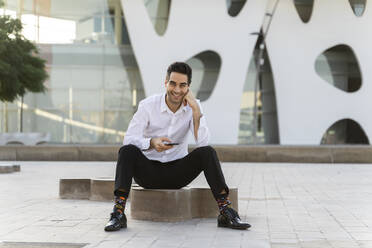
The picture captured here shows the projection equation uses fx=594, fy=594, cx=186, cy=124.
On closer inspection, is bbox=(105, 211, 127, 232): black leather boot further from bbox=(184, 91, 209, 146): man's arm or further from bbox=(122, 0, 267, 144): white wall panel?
bbox=(122, 0, 267, 144): white wall panel

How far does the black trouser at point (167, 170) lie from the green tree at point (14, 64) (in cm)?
1759

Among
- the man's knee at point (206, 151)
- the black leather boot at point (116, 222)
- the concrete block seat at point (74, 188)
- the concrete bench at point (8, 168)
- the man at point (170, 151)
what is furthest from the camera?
the concrete bench at point (8, 168)

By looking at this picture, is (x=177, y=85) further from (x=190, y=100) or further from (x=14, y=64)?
(x=14, y=64)

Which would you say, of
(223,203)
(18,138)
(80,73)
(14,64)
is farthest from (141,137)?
(80,73)

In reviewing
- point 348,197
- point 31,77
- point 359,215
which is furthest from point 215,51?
point 359,215

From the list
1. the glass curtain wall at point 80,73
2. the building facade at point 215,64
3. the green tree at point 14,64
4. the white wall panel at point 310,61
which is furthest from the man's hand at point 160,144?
the glass curtain wall at point 80,73

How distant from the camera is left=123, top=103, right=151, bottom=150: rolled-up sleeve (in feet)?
19.3

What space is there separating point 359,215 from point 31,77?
776 inches

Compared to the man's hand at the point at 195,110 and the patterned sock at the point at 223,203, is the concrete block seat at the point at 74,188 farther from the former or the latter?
the patterned sock at the point at 223,203

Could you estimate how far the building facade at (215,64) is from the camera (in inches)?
1176

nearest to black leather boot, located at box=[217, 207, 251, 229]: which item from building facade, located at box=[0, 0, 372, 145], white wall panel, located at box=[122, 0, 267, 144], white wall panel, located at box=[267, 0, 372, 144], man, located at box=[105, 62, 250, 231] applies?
man, located at box=[105, 62, 250, 231]

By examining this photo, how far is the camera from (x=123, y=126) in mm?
31375

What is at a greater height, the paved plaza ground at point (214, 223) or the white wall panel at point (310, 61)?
the white wall panel at point (310, 61)

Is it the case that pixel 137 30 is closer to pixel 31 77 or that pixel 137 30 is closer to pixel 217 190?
pixel 31 77
